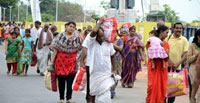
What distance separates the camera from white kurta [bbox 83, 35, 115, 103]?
8977 millimetres

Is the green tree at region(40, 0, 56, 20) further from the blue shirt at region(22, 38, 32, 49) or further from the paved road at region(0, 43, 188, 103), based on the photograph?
the paved road at region(0, 43, 188, 103)

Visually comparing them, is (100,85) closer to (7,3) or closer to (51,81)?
(51,81)

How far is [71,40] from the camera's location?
1098cm

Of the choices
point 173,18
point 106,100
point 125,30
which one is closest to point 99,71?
point 106,100

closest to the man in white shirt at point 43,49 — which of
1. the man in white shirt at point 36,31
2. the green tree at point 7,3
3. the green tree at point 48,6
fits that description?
the man in white shirt at point 36,31

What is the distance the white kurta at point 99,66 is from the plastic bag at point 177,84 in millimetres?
1770

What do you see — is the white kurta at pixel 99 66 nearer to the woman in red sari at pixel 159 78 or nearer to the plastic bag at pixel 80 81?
the plastic bag at pixel 80 81

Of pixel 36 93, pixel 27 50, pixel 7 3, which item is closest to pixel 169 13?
pixel 7 3

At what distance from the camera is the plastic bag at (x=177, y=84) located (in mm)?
10219

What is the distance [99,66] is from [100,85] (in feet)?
1.10

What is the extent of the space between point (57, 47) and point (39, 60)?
672 cm

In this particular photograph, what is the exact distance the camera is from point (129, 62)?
1511 centimetres

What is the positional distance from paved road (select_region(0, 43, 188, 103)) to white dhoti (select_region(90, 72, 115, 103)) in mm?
2185

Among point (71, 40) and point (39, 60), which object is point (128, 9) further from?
point (71, 40)
